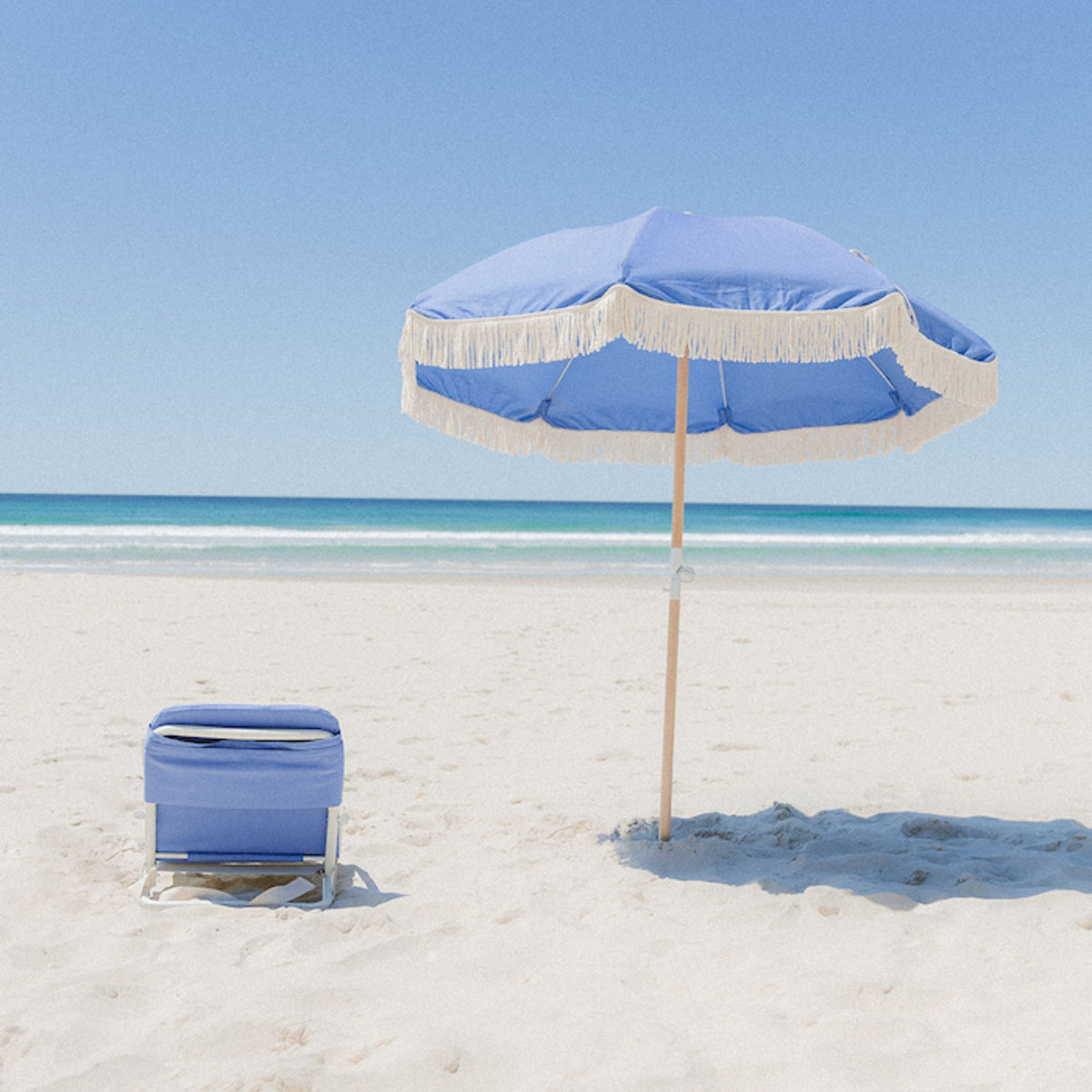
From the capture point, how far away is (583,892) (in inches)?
124

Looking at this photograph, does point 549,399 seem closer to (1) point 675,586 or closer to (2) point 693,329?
(1) point 675,586

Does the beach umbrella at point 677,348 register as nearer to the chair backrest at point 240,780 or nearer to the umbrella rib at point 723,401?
the umbrella rib at point 723,401

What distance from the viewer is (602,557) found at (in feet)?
71.0

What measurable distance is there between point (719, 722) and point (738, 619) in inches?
175

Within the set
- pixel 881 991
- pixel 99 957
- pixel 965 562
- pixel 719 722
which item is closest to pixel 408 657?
pixel 719 722

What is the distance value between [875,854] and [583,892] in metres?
1.14

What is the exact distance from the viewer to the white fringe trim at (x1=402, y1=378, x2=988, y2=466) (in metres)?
3.93

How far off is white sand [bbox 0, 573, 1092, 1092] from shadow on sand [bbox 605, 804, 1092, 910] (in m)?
0.02

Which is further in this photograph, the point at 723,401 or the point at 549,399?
the point at 723,401

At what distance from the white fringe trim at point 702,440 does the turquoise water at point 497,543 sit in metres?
13.2

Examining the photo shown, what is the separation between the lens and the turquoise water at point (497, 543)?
1900 cm

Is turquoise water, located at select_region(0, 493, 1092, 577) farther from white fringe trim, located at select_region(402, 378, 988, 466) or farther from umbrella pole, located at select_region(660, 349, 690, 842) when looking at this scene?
umbrella pole, located at select_region(660, 349, 690, 842)

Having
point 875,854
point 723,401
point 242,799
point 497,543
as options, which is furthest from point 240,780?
point 497,543

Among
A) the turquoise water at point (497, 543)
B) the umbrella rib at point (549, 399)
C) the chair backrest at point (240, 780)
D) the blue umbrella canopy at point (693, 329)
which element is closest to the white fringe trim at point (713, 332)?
the blue umbrella canopy at point (693, 329)
